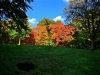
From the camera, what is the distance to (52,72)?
1500 cm

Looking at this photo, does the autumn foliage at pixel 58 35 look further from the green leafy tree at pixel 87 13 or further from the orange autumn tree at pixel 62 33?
the green leafy tree at pixel 87 13

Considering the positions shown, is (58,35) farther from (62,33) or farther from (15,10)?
(15,10)

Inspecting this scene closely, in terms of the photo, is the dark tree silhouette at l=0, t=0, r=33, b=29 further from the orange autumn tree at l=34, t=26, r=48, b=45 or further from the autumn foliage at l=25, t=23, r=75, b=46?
the orange autumn tree at l=34, t=26, r=48, b=45

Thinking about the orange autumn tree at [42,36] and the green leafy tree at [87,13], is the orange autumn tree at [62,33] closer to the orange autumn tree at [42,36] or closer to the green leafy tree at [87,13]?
the orange autumn tree at [42,36]

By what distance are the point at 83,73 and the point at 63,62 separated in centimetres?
257

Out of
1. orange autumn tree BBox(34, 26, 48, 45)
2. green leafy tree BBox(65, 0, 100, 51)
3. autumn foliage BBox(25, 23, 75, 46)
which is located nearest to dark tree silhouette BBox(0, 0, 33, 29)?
green leafy tree BBox(65, 0, 100, 51)

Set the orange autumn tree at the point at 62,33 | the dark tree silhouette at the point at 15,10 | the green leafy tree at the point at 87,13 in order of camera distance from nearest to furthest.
→ the dark tree silhouette at the point at 15,10, the green leafy tree at the point at 87,13, the orange autumn tree at the point at 62,33

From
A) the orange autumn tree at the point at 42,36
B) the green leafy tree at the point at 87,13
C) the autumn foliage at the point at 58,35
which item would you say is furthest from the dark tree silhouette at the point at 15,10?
the orange autumn tree at the point at 42,36

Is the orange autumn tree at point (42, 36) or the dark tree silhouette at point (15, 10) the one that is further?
the orange autumn tree at point (42, 36)

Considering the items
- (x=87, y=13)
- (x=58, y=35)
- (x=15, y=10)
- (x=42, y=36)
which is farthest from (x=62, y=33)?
(x=15, y=10)

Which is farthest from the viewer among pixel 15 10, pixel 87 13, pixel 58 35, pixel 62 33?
pixel 62 33

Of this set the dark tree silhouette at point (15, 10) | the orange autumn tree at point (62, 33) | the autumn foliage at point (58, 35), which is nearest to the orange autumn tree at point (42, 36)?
the autumn foliage at point (58, 35)

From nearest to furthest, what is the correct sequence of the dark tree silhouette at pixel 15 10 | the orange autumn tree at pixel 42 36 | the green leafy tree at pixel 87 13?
the dark tree silhouette at pixel 15 10 < the green leafy tree at pixel 87 13 < the orange autumn tree at pixel 42 36

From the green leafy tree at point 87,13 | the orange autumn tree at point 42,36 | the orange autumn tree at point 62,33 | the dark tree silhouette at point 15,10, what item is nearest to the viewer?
the dark tree silhouette at point 15,10
